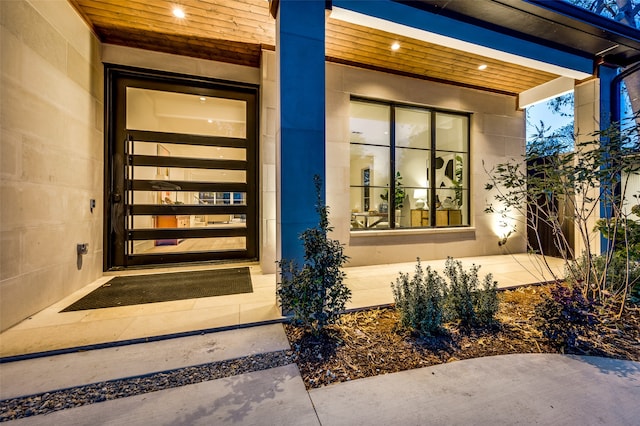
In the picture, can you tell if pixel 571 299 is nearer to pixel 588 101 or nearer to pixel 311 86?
pixel 311 86

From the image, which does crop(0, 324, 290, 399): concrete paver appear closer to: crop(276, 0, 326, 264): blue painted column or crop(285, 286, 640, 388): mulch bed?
crop(285, 286, 640, 388): mulch bed

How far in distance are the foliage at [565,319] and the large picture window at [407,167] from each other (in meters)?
2.83

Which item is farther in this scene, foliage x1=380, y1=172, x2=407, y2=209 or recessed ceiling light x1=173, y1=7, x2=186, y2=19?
foliage x1=380, y1=172, x2=407, y2=209

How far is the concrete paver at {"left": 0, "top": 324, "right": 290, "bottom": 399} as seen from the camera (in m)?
1.54

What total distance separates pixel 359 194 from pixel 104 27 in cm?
442

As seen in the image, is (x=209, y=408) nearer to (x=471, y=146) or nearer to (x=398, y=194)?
(x=398, y=194)

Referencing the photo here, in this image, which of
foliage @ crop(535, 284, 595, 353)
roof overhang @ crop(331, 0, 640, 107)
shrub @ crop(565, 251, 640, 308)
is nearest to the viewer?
foliage @ crop(535, 284, 595, 353)

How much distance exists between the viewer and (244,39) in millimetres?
3578

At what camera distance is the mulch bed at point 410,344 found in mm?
1713

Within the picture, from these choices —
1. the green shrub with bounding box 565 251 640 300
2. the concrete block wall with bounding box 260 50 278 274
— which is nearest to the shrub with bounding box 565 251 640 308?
the green shrub with bounding box 565 251 640 300

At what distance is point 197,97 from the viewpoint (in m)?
A: 4.32

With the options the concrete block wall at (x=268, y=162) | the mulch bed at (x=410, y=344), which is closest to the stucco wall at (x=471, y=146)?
the concrete block wall at (x=268, y=162)

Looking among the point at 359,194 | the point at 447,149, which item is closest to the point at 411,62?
the point at 447,149

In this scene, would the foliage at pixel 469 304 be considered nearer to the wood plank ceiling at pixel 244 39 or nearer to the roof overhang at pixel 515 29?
the roof overhang at pixel 515 29
